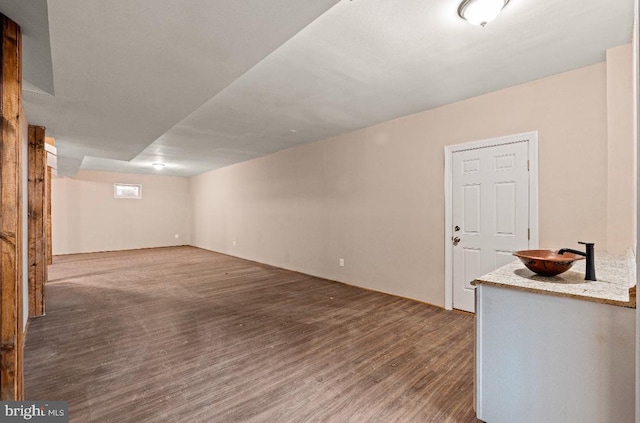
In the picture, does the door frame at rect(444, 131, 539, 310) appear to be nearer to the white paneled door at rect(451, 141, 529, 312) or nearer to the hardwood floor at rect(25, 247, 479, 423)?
the white paneled door at rect(451, 141, 529, 312)

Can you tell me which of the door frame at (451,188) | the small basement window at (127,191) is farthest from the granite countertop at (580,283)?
the small basement window at (127,191)

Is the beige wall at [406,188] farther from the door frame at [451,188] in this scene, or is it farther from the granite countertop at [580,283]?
the granite countertop at [580,283]

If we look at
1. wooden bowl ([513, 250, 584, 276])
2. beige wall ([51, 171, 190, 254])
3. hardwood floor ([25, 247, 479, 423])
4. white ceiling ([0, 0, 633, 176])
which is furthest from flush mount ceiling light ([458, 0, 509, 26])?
beige wall ([51, 171, 190, 254])

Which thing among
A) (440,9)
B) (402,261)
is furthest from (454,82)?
(402,261)

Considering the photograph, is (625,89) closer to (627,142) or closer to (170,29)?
(627,142)

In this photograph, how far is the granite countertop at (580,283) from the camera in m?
1.35

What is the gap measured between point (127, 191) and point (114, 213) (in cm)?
80

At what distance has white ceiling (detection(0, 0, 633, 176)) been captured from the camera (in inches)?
53.3

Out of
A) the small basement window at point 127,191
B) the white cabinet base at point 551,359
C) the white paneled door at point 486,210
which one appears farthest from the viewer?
the small basement window at point 127,191

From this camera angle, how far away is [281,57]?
2430mm

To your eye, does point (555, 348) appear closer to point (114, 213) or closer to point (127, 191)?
point (114, 213)

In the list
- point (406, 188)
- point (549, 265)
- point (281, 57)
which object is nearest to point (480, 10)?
point (281, 57)

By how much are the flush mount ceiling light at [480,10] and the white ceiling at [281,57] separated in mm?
65

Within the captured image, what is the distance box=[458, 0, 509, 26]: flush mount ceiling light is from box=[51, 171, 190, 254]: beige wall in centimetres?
1040
